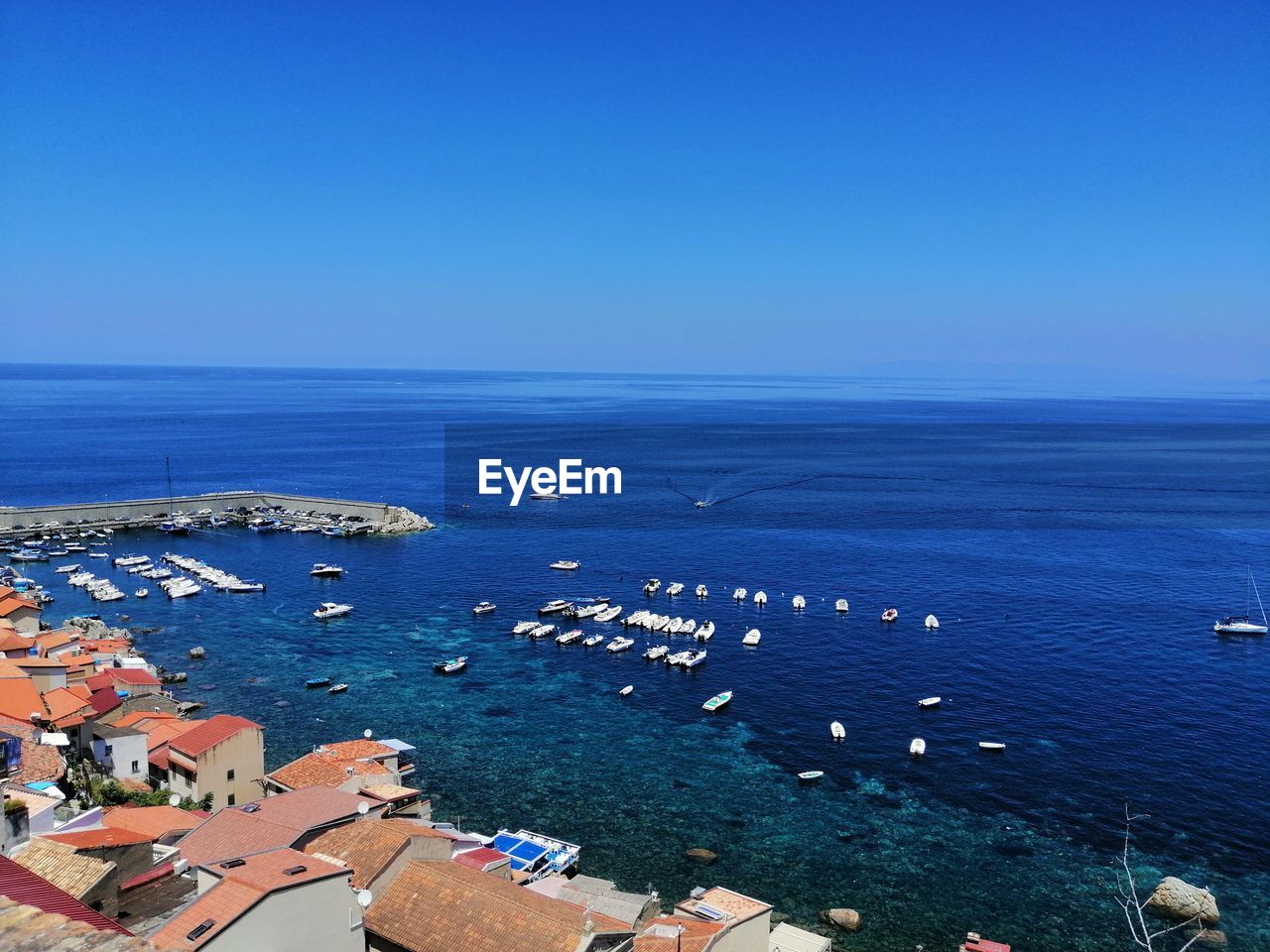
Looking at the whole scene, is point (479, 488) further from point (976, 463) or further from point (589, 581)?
point (976, 463)

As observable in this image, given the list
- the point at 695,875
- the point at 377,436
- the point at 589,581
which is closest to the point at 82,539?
the point at 589,581

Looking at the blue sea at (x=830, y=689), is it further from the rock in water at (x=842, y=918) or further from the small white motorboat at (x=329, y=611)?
the small white motorboat at (x=329, y=611)

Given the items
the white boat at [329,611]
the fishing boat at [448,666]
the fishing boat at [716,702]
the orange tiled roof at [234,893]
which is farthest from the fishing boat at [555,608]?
the orange tiled roof at [234,893]

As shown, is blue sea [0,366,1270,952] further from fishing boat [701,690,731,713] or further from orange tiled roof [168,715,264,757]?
orange tiled roof [168,715,264,757]

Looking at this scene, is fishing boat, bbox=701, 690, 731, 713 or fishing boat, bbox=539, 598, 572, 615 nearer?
fishing boat, bbox=701, 690, 731, 713

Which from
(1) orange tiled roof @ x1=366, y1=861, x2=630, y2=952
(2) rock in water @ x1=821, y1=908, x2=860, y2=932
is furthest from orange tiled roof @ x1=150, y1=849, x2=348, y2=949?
(2) rock in water @ x1=821, y1=908, x2=860, y2=932

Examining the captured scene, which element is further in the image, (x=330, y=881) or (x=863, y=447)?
(x=863, y=447)

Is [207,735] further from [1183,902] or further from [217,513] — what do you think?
[217,513]
